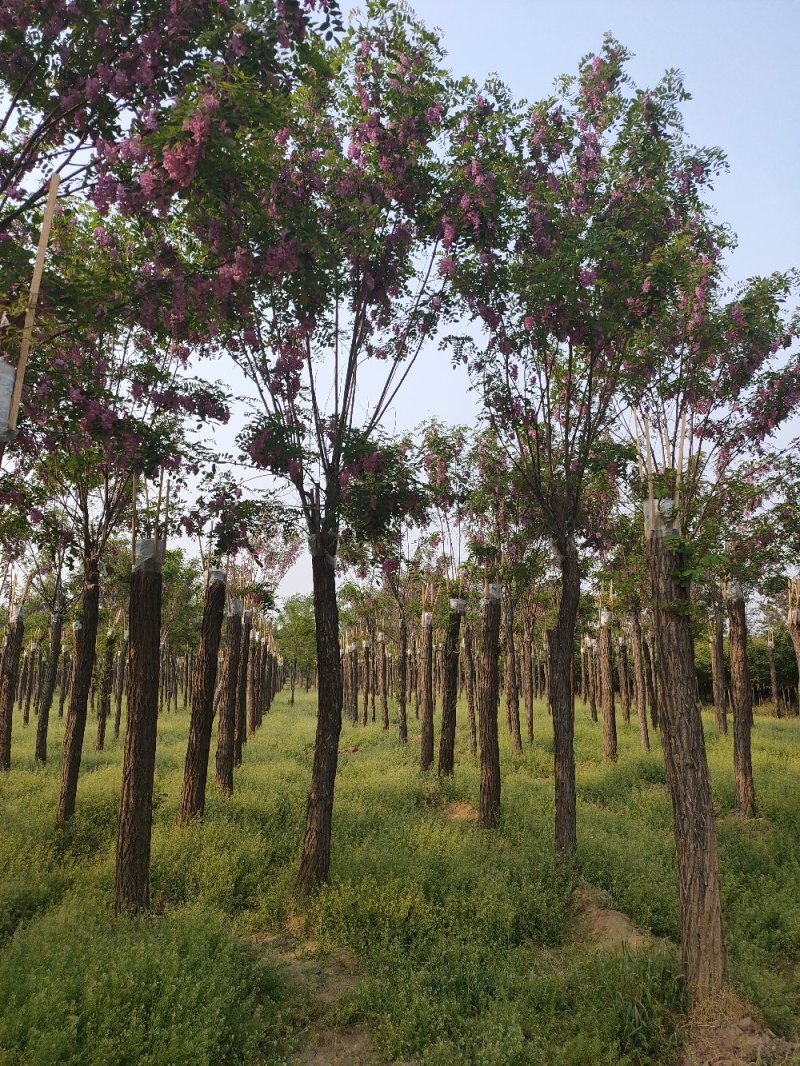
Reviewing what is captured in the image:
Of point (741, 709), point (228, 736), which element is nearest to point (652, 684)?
point (741, 709)

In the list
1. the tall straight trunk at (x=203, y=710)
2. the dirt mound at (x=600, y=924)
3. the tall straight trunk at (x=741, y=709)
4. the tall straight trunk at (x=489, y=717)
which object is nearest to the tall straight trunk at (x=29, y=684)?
the tall straight trunk at (x=203, y=710)

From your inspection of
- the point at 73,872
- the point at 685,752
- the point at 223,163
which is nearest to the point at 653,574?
the point at 685,752

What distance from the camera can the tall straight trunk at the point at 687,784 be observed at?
6.39 meters

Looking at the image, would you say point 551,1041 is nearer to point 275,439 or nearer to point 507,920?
point 507,920

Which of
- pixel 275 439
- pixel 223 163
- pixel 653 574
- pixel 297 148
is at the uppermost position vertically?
pixel 297 148

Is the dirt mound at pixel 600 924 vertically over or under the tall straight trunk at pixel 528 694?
under

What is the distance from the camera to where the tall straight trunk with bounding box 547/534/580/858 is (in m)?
10.1

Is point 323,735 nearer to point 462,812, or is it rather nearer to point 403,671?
point 462,812

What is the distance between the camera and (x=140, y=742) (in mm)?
8383

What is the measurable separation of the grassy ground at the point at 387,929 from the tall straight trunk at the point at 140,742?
42cm

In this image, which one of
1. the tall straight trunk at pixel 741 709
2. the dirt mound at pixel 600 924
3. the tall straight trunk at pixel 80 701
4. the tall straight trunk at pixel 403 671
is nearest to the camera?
the dirt mound at pixel 600 924

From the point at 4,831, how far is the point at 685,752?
1061cm

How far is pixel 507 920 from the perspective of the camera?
812 centimetres

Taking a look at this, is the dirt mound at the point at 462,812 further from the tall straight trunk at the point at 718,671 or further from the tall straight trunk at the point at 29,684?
Answer: the tall straight trunk at the point at 29,684
